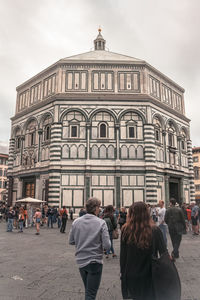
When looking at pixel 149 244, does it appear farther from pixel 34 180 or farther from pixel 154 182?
pixel 34 180

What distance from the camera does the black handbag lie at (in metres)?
2.41

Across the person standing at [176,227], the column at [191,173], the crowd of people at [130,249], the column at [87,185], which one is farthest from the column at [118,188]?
the crowd of people at [130,249]

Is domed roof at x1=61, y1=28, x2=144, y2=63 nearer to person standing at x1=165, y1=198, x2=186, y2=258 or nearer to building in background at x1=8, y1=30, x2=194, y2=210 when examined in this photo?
building in background at x1=8, y1=30, x2=194, y2=210

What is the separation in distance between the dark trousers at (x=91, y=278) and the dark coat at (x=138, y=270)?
0.51m

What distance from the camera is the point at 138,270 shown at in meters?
2.64

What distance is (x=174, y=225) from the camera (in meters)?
7.23

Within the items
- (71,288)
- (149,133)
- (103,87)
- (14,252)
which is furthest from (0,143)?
(71,288)

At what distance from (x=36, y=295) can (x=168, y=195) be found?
2137 centimetres

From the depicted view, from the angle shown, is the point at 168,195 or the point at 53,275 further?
the point at 168,195

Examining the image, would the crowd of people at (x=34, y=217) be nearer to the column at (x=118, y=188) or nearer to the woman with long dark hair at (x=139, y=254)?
the column at (x=118, y=188)

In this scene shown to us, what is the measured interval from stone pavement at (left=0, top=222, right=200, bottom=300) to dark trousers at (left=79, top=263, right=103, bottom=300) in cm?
151

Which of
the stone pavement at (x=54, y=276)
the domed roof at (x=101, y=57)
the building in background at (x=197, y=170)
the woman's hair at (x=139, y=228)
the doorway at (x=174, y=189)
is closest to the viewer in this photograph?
the woman's hair at (x=139, y=228)

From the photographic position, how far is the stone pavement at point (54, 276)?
453 cm

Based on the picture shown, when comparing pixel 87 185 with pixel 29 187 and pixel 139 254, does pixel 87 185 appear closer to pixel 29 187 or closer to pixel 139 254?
pixel 29 187
